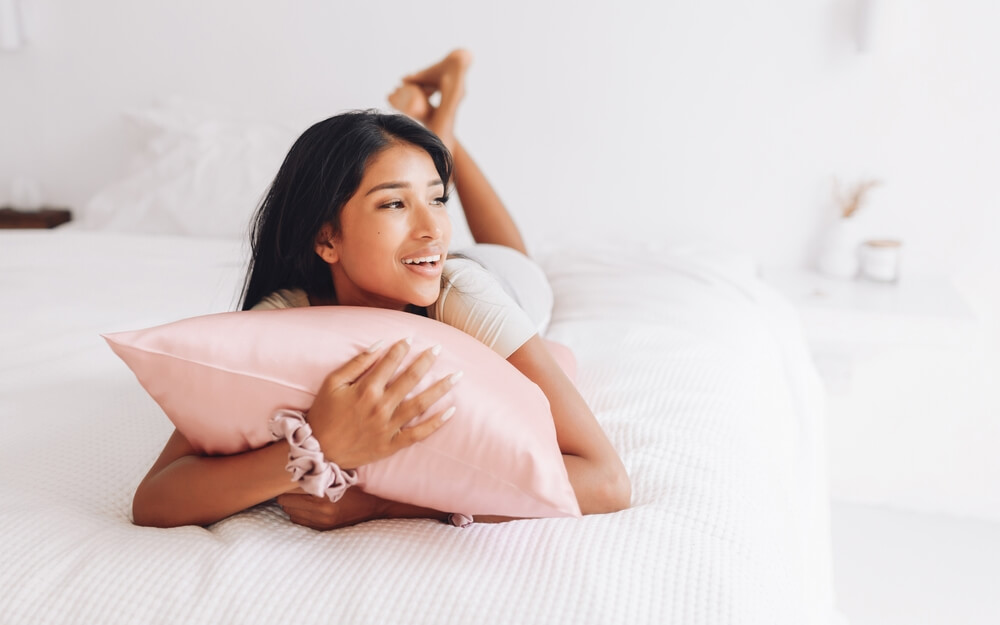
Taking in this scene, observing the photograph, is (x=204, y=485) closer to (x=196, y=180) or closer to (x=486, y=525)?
(x=486, y=525)

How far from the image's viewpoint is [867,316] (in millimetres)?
1974

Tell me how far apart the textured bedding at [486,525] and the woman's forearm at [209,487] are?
0.02 meters

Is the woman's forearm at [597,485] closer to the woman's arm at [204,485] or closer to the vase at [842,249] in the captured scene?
the woman's arm at [204,485]

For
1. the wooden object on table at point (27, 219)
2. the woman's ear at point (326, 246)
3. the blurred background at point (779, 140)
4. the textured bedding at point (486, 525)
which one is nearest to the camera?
the textured bedding at point (486, 525)

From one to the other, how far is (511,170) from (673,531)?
1743 mm

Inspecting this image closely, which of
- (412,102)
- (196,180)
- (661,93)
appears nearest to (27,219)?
(196,180)

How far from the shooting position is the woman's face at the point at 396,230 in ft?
3.25

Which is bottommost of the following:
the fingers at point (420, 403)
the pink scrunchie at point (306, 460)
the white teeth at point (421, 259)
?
the pink scrunchie at point (306, 460)

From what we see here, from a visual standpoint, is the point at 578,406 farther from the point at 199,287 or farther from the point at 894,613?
the point at 894,613

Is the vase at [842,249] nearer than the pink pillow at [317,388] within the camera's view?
No

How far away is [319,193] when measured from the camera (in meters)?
1.00

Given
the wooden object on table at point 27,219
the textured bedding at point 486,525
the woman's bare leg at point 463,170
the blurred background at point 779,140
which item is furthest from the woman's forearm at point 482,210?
the wooden object on table at point 27,219

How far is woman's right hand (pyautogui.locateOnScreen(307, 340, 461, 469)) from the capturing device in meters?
0.82

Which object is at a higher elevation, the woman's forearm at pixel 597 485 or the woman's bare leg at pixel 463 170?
the woman's bare leg at pixel 463 170
